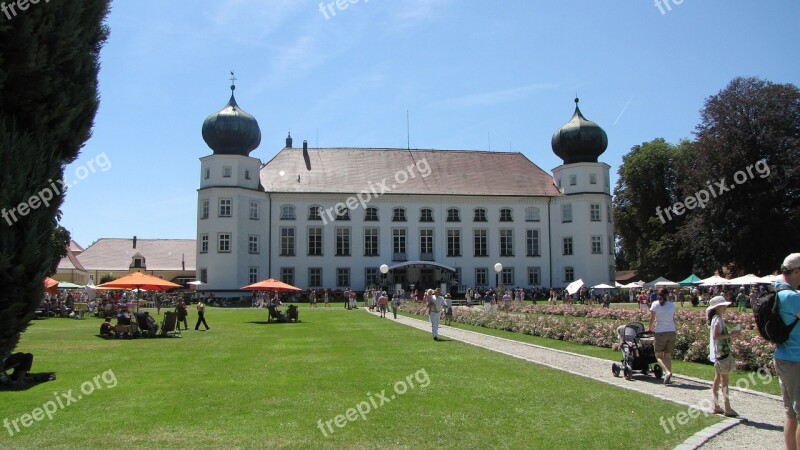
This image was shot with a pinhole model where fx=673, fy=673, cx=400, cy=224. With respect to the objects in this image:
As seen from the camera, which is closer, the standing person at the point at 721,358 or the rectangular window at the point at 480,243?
the standing person at the point at 721,358

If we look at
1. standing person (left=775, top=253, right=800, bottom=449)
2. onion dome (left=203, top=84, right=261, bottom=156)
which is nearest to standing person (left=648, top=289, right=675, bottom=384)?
standing person (left=775, top=253, right=800, bottom=449)

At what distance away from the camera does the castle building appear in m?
55.7

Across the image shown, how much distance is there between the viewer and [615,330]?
18172mm

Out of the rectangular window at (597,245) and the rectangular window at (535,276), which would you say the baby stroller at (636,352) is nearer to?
the rectangular window at (597,245)

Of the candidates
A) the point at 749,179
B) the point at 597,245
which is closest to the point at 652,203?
the point at 597,245

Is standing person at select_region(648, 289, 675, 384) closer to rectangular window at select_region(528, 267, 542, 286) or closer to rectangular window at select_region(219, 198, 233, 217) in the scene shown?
rectangular window at select_region(219, 198, 233, 217)

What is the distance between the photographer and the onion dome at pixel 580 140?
6028cm

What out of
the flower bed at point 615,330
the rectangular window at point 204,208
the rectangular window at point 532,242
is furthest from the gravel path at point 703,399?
the rectangular window at point 532,242

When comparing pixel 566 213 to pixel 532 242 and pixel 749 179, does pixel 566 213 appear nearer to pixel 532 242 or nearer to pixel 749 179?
pixel 532 242

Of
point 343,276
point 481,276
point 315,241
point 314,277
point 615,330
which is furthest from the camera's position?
point 481,276

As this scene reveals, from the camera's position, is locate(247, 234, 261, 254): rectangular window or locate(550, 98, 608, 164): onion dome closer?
locate(247, 234, 261, 254): rectangular window

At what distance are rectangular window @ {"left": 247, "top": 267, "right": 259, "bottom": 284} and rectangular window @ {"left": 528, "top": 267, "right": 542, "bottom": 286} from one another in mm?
23963

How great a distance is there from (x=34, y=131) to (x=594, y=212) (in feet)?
187

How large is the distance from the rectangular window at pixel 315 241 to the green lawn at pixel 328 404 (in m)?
41.5
